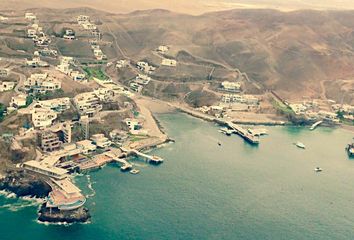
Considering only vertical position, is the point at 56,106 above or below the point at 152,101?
above

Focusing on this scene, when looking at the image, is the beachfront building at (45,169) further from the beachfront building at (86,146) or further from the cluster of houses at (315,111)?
the cluster of houses at (315,111)

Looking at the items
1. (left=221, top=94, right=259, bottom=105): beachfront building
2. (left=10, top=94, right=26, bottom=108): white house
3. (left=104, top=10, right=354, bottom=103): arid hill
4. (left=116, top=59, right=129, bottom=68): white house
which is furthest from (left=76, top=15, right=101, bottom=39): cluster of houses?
(left=10, top=94, right=26, bottom=108): white house

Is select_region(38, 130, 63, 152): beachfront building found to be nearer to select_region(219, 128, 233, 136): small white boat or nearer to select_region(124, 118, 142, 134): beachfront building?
select_region(124, 118, 142, 134): beachfront building

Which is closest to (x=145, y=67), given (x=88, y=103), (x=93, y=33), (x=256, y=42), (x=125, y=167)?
(x=93, y=33)

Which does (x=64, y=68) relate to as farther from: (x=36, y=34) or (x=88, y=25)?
(x=88, y=25)

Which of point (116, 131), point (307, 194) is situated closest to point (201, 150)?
point (116, 131)

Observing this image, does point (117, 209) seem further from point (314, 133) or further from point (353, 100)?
point (353, 100)
